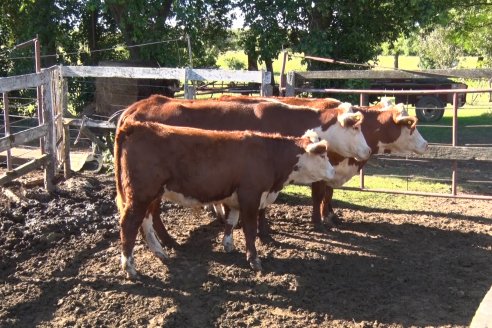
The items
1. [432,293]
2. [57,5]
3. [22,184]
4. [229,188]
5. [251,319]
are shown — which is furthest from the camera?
[57,5]

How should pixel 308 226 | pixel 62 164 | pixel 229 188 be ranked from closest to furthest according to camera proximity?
1. pixel 229 188
2. pixel 308 226
3. pixel 62 164

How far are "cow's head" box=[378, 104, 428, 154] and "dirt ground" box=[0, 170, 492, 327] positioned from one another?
975 mm

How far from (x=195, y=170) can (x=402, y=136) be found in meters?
3.42

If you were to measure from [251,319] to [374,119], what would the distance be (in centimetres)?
406

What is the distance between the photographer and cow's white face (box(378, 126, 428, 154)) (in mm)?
7945

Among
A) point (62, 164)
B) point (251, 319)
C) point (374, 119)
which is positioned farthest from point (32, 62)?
point (251, 319)

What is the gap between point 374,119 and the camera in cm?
798

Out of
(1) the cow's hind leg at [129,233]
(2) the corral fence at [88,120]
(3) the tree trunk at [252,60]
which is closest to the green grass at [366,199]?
(2) the corral fence at [88,120]

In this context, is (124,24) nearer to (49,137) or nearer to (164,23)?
(164,23)

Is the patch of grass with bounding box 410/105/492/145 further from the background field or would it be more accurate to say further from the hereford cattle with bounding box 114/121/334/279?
the hereford cattle with bounding box 114/121/334/279

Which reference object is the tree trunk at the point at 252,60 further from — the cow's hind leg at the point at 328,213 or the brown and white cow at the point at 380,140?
the cow's hind leg at the point at 328,213

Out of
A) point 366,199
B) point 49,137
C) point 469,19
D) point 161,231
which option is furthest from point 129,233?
point 469,19

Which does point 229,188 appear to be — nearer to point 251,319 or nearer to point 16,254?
point 251,319

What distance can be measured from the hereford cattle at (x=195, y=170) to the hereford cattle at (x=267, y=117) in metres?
1.12
